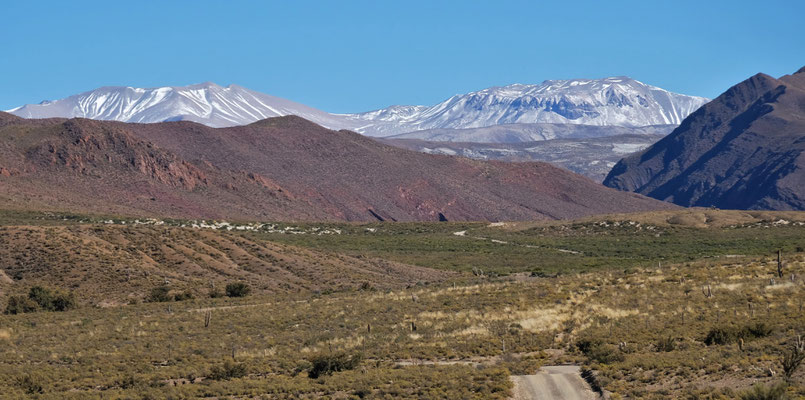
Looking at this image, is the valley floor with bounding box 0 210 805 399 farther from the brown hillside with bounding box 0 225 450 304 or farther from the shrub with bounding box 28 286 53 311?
the shrub with bounding box 28 286 53 311

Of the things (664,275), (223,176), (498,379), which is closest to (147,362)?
(498,379)

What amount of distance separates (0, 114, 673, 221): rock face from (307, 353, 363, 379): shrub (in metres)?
73.7

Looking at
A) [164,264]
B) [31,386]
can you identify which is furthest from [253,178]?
[31,386]

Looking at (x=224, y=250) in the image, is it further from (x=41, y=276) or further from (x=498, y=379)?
(x=498, y=379)

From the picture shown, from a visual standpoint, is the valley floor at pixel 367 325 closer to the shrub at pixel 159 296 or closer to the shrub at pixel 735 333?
the shrub at pixel 735 333

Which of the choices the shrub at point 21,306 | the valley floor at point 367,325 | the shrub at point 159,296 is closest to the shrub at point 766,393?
the valley floor at point 367,325

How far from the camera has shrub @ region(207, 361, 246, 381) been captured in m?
29.1

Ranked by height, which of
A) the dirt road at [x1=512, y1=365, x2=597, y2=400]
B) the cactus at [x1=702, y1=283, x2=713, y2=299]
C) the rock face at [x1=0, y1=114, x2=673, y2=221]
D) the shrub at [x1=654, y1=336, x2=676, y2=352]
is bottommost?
the dirt road at [x1=512, y1=365, x2=597, y2=400]

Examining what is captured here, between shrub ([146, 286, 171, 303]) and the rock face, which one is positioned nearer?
shrub ([146, 286, 171, 303])

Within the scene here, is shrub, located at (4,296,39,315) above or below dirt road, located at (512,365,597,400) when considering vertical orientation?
above

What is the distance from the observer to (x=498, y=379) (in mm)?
26797

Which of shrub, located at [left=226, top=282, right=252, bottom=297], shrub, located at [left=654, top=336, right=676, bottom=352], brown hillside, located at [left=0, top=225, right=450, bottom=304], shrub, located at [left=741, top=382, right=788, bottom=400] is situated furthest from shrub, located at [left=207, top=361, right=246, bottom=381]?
brown hillside, located at [left=0, top=225, right=450, bottom=304]

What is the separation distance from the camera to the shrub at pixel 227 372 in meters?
29.1

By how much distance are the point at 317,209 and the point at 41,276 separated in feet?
311
